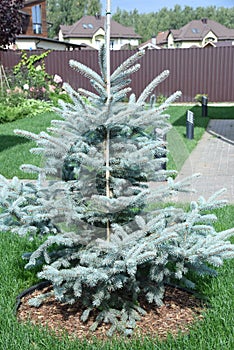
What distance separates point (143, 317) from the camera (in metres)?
2.94

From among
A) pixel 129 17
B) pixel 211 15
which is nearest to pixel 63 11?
pixel 129 17

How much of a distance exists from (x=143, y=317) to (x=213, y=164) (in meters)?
5.35

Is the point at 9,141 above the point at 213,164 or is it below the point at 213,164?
above

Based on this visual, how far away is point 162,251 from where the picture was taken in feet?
8.61

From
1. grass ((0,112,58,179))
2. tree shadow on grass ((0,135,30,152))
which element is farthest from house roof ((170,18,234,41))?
tree shadow on grass ((0,135,30,152))

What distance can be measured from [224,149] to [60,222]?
23.2ft

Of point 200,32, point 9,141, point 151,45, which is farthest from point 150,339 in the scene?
point 200,32

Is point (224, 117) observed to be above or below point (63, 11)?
below

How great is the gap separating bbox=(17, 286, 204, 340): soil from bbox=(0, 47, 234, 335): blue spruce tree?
0.07 meters

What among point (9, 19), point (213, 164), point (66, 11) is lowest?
point (213, 164)

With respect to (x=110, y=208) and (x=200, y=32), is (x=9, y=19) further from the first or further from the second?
(x=200, y=32)

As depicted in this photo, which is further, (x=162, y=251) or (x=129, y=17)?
(x=129, y=17)

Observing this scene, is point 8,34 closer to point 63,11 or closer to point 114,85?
point 114,85

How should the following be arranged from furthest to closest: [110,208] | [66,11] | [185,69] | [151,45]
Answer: [66,11], [151,45], [185,69], [110,208]
